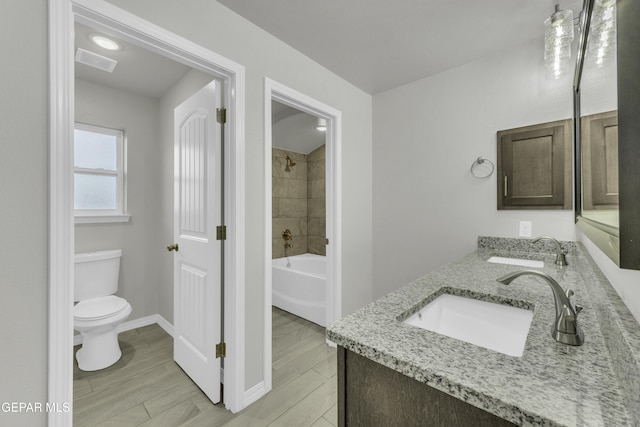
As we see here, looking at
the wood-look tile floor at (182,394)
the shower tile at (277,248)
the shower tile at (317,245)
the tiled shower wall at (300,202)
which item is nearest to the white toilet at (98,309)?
Result: the wood-look tile floor at (182,394)

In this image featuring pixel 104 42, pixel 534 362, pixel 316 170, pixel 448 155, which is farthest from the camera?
pixel 316 170

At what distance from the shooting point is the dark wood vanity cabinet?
539 mm

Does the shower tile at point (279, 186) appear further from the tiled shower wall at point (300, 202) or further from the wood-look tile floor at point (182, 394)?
the wood-look tile floor at point (182, 394)

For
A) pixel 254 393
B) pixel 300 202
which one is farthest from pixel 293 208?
pixel 254 393

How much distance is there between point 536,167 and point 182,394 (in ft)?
9.56

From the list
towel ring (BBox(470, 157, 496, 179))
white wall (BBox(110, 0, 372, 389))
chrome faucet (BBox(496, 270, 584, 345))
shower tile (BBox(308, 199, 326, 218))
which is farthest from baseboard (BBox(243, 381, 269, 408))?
shower tile (BBox(308, 199, 326, 218))

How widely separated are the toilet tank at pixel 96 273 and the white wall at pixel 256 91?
168cm

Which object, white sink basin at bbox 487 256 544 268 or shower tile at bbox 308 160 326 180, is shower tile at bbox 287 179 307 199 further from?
white sink basin at bbox 487 256 544 268

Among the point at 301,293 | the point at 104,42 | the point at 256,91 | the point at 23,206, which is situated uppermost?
the point at 104,42

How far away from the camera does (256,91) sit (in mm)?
1761

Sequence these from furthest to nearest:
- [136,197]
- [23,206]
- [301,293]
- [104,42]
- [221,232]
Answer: [301,293], [136,197], [104,42], [221,232], [23,206]

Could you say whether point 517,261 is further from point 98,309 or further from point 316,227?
point 98,309

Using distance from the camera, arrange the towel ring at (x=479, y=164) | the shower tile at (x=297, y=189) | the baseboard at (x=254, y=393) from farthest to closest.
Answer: the shower tile at (x=297, y=189) < the towel ring at (x=479, y=164) < the baseboard at (x=254, y=393)

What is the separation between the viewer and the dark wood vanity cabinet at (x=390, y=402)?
0.54m
